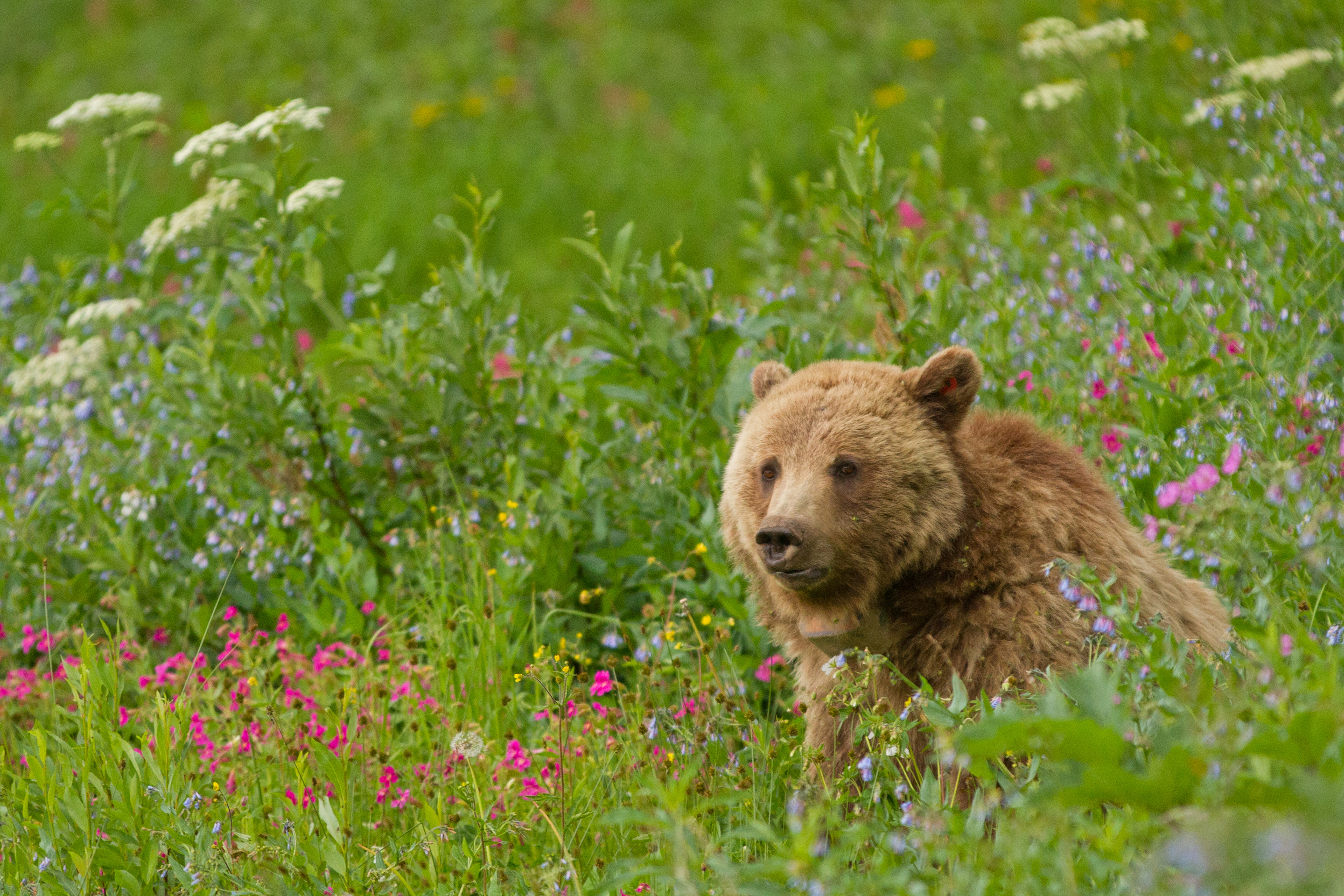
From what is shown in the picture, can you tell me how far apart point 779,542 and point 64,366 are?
3008 millimetres

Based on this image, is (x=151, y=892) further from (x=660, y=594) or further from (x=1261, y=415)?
(x=1261, y=415)

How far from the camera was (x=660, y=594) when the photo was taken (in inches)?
147

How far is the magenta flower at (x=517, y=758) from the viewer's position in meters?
3.09

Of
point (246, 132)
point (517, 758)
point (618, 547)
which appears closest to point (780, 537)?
point (517, 758)

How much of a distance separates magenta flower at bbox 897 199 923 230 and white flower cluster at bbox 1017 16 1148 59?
129 cm

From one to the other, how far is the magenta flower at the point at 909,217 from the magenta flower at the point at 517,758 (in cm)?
447

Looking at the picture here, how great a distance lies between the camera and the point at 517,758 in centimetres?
316

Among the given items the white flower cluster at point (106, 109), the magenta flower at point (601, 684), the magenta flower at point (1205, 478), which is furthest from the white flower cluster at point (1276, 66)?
the white flower cluster at point (106, 109)

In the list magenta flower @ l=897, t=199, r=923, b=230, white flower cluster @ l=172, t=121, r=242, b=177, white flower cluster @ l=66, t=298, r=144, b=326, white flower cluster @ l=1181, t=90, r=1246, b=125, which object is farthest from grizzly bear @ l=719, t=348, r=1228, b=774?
magenta flower @ l=897, t=199, r=923, b=230

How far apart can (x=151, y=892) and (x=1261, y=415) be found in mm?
2766

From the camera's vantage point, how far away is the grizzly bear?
2781mm

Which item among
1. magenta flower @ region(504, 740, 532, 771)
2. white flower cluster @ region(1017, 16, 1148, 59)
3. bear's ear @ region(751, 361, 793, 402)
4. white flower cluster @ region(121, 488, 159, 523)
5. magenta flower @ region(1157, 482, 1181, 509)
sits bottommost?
magenta flower @ region(504, 740, 532, 771)

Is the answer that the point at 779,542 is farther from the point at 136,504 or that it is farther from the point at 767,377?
the point at 136,504

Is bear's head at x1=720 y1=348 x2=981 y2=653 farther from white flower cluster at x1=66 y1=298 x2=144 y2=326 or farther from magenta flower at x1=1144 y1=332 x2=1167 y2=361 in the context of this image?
white flower cluster at x1=66 y1=298 x2=144 y2=326
